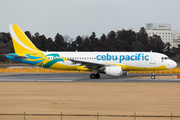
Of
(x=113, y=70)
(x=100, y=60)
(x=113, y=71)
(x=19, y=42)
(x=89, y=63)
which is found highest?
(x=19, y=42)

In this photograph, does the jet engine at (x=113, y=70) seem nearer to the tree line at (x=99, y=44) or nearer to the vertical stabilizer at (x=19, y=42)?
the vertical stabilizer at (x=19, y=42)

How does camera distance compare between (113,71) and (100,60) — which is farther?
(100,60)

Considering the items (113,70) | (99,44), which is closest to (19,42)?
(113,70)

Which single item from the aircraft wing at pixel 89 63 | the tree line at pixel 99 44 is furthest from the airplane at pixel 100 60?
the tree line at pixel 99 44

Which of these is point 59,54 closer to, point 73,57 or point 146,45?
point 73,57

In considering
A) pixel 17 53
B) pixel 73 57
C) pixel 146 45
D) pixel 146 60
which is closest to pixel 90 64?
pixel 73 57

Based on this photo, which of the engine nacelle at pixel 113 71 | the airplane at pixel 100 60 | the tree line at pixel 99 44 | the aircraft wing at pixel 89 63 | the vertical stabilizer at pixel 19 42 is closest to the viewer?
the engine nacelle at pixel 113 71

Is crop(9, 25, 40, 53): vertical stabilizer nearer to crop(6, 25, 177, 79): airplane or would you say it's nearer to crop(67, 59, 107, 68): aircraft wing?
crop(6, 25, 177, 79): airplane

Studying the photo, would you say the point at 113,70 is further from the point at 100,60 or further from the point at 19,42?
the point at 19,42

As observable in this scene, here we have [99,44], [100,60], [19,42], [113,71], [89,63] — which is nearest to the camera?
[113,71]

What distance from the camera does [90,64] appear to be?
40312mm

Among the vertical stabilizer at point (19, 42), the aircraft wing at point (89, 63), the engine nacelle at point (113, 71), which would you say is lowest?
the engine nacelle at point (113, 71)
